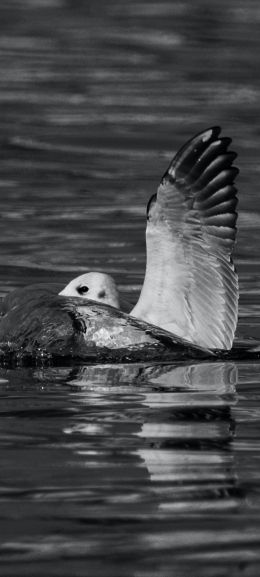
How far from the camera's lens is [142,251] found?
1363 centimetres

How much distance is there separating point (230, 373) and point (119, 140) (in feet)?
30.7

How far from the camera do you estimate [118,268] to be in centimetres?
1304

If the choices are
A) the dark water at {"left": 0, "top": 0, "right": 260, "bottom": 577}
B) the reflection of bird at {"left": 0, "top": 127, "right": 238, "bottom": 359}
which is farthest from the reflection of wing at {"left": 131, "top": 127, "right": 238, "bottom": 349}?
the dark water at {"left": 0, "top": 0, "right": 260, "bottom": 577}

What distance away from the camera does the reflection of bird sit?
32.3 ft

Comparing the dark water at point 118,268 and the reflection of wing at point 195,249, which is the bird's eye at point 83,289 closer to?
the reflection of wing at point 195,249

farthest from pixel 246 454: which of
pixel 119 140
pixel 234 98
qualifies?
pixel 234 98

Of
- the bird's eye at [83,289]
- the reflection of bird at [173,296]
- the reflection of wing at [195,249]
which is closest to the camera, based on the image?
the reflection of bird at [173,296]

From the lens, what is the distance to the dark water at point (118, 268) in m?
6.05

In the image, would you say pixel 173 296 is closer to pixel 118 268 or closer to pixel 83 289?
pixel 83 289

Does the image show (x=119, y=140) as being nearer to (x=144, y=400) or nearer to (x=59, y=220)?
(x=59, y=220)

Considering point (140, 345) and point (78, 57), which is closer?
point (140, 345)

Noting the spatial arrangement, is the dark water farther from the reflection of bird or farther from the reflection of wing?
the reflection of wing

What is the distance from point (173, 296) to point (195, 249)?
32 cm

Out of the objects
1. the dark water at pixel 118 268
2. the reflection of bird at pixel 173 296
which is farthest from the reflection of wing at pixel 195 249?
the dark water at pixel 118 268
